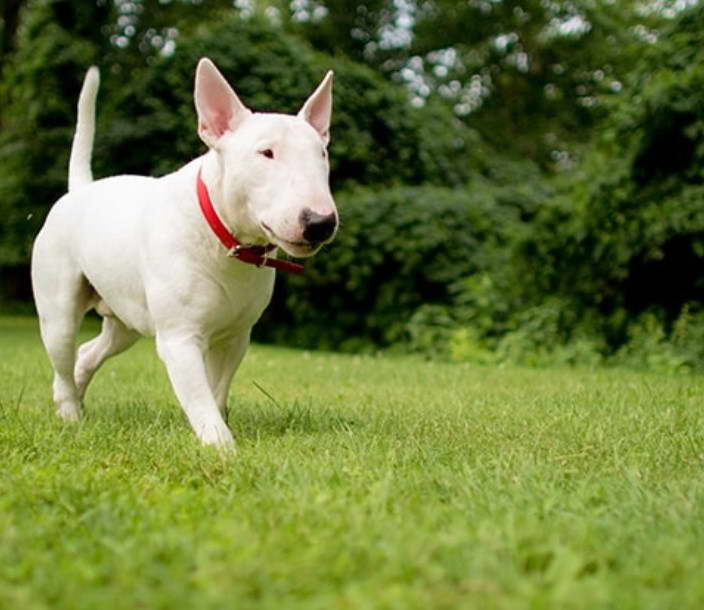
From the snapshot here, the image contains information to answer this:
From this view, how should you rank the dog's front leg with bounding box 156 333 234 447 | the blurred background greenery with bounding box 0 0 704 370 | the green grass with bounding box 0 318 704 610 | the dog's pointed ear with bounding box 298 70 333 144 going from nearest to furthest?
the green grass with bounding box 0 318 704 610
the dog's front leg with bounding box 156 333 234 447
the dog's pointed ear with bounding box 298 70 333 144
the blurred background greenery with bounding box 0 0 704 370

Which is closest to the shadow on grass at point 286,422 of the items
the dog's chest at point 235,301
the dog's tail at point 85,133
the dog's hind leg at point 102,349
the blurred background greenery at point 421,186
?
the dog's chest at point 235,301

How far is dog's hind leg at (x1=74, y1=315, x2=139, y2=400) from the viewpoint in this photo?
5.36 metres

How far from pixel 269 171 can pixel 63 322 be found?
173 cm

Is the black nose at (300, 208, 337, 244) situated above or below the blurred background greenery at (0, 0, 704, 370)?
above

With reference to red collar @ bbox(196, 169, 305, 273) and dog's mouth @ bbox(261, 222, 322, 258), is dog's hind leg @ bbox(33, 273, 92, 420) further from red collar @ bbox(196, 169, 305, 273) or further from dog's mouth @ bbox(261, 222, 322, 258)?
dog's mouth @ bbox(261, 222, 322, 258)

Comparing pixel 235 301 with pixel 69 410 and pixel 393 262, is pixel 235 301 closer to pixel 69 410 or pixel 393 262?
pixel 69 410

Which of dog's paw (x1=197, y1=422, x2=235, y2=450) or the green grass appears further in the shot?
dog's paw (x1=197, y1=422, x2=235, y2=450)

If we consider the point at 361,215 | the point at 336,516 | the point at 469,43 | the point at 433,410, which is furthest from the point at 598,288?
the point at 469,43

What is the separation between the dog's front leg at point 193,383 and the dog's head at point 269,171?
50cm

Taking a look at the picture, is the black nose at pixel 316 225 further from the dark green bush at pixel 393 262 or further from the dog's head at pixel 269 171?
the dark green bush at pixel 393 262

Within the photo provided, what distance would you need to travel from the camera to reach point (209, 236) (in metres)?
4.12

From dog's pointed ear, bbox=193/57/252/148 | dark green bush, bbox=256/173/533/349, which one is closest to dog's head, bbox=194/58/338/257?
dog's pointed ear, bbox=193/57/252/148

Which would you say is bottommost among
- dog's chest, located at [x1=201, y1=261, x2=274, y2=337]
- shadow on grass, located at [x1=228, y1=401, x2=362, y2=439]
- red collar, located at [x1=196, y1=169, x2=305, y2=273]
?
shadow on grass, located at [x1=228, y1=401, x2=362, y2=439]

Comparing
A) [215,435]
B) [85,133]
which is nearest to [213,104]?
[215,435]
